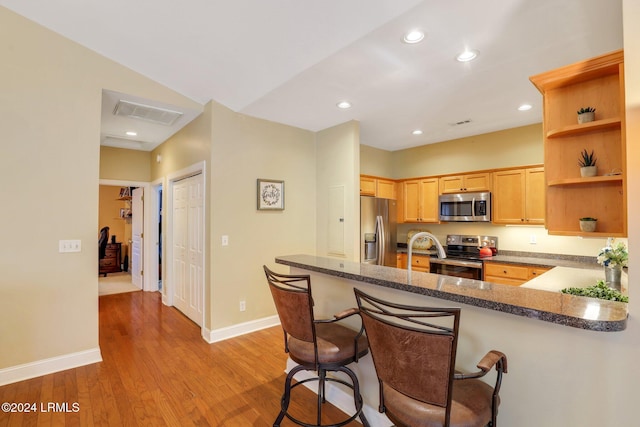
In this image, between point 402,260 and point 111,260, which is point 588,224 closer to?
point 402,260

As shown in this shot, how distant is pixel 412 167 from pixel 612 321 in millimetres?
4619

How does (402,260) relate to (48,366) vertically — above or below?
above

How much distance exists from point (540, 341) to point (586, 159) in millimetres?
1344

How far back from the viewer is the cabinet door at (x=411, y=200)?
526cm

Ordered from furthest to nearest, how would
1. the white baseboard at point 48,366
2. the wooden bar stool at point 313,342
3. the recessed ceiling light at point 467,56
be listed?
1. the white baseboard at point 48,366
2. the recessed ceiling light at point 467,56
3. the wooden bar stool at point 313,342

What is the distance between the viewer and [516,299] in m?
→ 1.31

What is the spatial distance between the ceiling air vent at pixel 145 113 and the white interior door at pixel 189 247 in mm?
815

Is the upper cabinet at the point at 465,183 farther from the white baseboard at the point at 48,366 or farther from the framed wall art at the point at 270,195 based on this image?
the white baseboard at the point at 48,366

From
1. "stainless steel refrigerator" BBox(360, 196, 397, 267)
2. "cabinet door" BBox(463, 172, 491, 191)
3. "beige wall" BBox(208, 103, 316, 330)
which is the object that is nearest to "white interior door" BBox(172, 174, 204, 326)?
"beige wall" BBox(208, 103, 316, 330)

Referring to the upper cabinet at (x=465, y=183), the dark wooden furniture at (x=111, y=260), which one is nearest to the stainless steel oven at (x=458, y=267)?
the upper cabinet at (x=465, y=183)

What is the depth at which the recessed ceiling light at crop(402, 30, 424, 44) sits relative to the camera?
210cm

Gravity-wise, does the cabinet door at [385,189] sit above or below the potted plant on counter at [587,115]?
below

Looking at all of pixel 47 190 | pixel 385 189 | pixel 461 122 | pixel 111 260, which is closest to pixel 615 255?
pixel 461 122

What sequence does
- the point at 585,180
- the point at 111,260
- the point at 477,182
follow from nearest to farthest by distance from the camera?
the point at 585,180 < the point at 477,182 < the point at 111,260
